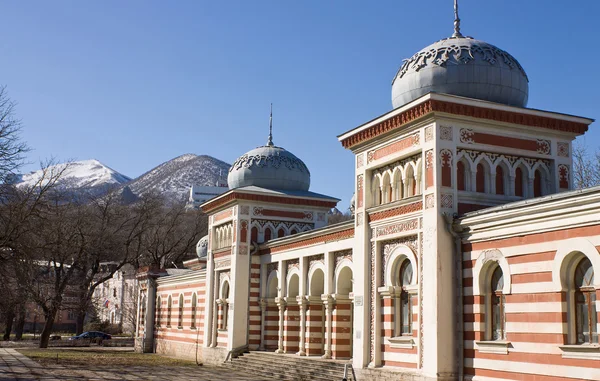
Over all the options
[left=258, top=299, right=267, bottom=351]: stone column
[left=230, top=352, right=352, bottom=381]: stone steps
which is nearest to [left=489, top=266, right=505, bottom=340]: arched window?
[left=230, top=352, right=352, bottom=381]: stone steps

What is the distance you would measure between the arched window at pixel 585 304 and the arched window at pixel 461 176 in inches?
166

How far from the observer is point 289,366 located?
23.2 m

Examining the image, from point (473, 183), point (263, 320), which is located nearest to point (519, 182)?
point (473, 183)

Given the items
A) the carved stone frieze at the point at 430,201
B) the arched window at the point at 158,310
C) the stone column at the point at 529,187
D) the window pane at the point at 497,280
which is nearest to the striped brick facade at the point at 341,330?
the carved stone frieze at the point at 430,201

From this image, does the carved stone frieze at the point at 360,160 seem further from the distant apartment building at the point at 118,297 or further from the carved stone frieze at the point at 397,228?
the distant apartment building at the point at 118,297

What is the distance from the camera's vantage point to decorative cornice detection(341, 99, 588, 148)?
1648 centimetres

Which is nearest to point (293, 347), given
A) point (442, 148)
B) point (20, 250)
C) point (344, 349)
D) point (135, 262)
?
point (344, 349)

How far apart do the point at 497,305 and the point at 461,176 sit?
3.45 metres

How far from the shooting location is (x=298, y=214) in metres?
29.7

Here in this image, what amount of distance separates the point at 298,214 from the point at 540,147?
13759mm

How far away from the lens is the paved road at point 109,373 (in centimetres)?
2283

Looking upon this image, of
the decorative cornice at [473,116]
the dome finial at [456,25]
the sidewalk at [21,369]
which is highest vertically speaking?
the dome finial at [456,25]

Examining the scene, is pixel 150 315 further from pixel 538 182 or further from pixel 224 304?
pixel 538 182

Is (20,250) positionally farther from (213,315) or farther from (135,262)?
(135,262)
